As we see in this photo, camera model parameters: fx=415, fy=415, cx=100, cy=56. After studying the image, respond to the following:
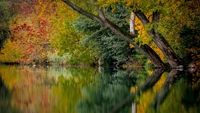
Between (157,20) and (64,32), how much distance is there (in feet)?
50.1

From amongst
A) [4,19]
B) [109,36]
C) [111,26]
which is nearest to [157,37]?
[111,26]

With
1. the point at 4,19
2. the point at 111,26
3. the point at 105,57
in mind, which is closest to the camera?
the point at 111,26

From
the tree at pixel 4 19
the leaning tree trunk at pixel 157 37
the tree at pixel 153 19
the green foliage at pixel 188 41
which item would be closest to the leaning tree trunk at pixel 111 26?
the tree at pixel 153 19

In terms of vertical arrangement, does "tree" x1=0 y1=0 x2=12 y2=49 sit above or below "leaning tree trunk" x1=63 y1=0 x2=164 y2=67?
above

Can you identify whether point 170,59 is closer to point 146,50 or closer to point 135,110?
A: point 146,50

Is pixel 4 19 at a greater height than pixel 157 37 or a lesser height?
greater

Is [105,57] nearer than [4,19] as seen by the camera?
Yes

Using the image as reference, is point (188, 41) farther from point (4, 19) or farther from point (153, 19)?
point (4, 19)

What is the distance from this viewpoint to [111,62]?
3155 cm

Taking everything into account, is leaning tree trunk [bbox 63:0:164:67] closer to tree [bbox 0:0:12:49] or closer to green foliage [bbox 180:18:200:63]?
green foliage [bbox 180:18:200:63]

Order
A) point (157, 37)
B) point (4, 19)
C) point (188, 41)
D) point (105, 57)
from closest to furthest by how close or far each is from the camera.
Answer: point (157, 37) < point (188, 41) < point (105, 57) < point (4, 19)

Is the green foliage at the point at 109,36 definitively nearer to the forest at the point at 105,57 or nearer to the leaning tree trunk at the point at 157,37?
the forest at the point at 105,57

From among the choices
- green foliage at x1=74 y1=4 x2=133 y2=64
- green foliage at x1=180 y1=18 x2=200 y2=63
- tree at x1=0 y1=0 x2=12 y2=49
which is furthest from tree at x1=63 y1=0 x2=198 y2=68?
tree at x1=0 y1=0 x2=12 y2=49

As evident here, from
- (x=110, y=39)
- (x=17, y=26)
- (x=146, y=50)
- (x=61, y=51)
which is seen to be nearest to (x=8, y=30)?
(x=17, y=26)
